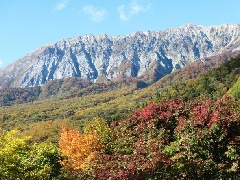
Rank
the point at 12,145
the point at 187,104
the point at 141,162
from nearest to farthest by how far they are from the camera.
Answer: the point at 141,162
the point at 12,145
the point at 187,104

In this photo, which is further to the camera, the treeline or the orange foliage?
the orange foliage

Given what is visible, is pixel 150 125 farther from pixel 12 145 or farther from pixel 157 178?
pixel 12 145

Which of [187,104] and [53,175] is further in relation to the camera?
[53,175]

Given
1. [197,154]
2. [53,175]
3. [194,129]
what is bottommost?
[53,175]

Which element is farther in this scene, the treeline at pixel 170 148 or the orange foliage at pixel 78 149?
the orange foliage at pixel 78 149

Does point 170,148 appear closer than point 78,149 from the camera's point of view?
Yes

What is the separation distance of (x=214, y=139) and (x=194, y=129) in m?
1.43

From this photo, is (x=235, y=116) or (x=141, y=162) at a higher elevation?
(x=235, y=116)

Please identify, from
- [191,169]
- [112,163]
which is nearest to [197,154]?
[191,169]

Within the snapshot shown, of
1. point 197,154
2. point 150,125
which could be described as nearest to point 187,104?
point 150,125

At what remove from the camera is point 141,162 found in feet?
64.1

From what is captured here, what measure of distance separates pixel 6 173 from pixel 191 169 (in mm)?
11478

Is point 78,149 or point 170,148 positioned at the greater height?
point 170,148

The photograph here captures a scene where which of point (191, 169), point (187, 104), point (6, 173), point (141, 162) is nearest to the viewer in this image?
point (141, 162)
